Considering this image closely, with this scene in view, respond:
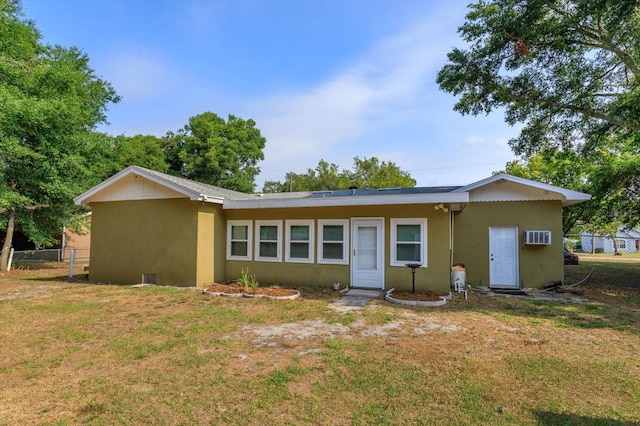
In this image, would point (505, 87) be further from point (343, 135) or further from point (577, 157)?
point (343, 135)

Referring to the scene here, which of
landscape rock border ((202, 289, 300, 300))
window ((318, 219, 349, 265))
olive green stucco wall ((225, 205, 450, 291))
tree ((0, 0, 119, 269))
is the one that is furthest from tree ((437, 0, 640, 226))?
tree ((0, 0, 119, 269))

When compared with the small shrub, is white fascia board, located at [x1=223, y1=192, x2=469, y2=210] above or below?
above

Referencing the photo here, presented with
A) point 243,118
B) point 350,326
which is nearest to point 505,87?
point 350,326

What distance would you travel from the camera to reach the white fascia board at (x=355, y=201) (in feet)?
26.6

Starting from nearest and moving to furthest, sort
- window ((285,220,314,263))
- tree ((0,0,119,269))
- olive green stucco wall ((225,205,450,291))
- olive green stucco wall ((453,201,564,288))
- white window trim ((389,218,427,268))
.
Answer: olive green stucco wall ((225,205,450,291)) < white window trim ((389,218,427,268)) < window ((285,220,314,263)) < olive green stucco wall ((453,201,564,288)) < tree ((0,0,119,269))

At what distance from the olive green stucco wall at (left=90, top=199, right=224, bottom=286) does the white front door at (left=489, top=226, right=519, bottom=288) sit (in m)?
8.57

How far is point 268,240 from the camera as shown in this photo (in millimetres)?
10305

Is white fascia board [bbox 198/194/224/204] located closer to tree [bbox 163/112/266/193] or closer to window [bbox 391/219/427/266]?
window [bbox 391/219/427/266]

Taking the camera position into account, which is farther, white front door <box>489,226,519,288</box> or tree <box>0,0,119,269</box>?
tree <box>0,0,119,269</box>

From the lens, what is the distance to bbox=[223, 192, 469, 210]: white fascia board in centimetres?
810

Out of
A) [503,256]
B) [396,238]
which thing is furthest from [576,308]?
[396,238]

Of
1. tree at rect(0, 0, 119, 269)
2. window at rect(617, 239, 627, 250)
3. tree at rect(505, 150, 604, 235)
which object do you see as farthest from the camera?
window at rect(617, 239, 627, 250)

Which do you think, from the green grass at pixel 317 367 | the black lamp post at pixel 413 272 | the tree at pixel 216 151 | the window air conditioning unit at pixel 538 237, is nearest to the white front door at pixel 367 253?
the black lamp post at pixel 413 272

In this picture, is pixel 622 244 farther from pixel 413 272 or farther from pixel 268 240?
pixel 268 240
